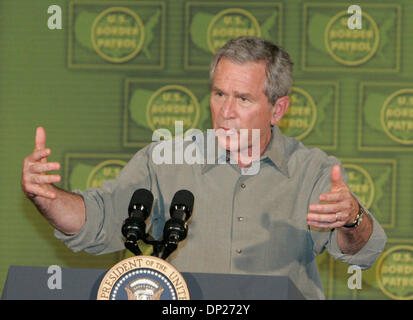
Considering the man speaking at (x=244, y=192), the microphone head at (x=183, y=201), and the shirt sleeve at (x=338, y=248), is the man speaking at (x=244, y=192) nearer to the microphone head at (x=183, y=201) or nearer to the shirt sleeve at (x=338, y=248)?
the shirt sleeve at (x=338, y=248)

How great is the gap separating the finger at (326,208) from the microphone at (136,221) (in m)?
0.42

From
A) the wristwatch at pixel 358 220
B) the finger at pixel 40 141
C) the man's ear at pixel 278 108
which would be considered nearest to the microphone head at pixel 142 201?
the finger at pixel 40 141

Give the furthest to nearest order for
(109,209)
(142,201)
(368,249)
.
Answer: (109,209)
(368,249)
(142,201)

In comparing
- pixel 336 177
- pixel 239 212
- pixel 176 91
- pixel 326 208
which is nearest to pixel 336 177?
pixel 336 177

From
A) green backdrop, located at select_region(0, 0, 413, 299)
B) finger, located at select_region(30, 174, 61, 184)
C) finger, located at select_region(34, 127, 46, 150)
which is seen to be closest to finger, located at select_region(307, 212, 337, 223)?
finger, located at select_region(30, 174, 61, 184)

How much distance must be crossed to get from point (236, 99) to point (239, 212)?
0.40 meters

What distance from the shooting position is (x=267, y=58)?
8.00 feet

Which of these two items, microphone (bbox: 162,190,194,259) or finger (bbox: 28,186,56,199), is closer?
microphone (bbox: 162,190,194,259)

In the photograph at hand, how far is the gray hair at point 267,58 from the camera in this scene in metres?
2.40

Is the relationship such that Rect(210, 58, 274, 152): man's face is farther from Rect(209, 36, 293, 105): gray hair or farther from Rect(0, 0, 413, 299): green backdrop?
Rect(0, 0, 413, 299): green backdrop

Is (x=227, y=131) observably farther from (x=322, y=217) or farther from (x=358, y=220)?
(x=322, y=217)

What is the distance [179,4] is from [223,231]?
1.64m

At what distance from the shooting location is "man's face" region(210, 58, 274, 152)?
236cm
